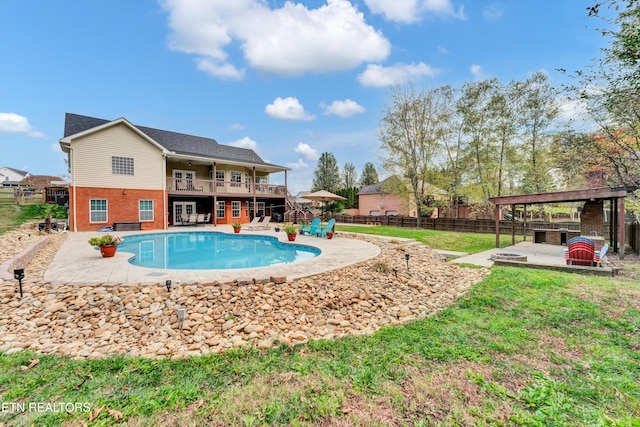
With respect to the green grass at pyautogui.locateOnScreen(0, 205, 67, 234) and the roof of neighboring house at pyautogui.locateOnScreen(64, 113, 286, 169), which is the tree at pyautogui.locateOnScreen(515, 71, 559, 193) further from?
the green grass at pyautogui.locateOnScreen(0, 205, 67, 234)

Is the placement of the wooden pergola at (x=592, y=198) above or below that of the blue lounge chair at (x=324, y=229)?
above

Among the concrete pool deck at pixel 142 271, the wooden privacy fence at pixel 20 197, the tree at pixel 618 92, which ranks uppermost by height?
the tree at pixel 618 92

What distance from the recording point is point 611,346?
11.4 feet

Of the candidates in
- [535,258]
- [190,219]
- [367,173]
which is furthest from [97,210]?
[367,173]

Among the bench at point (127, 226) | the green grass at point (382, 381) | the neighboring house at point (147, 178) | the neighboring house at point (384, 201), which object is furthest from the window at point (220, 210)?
the green grass at point (382, 381)

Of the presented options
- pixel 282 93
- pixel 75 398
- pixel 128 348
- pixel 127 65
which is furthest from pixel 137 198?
pixel 75 398

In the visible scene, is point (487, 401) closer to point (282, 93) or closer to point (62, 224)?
point (62, 224)

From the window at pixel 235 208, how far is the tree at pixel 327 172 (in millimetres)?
24862

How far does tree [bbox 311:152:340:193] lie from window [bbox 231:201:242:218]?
24862 millimetres

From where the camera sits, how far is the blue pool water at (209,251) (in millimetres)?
8634

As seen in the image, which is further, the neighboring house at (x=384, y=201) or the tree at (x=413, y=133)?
the neighboring house at (x=384, y=201)

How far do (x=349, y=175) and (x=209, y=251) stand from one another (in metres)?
39.9

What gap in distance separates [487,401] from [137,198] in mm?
19427

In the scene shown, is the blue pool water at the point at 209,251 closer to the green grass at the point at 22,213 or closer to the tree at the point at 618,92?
the green grass at the point at 22,213
